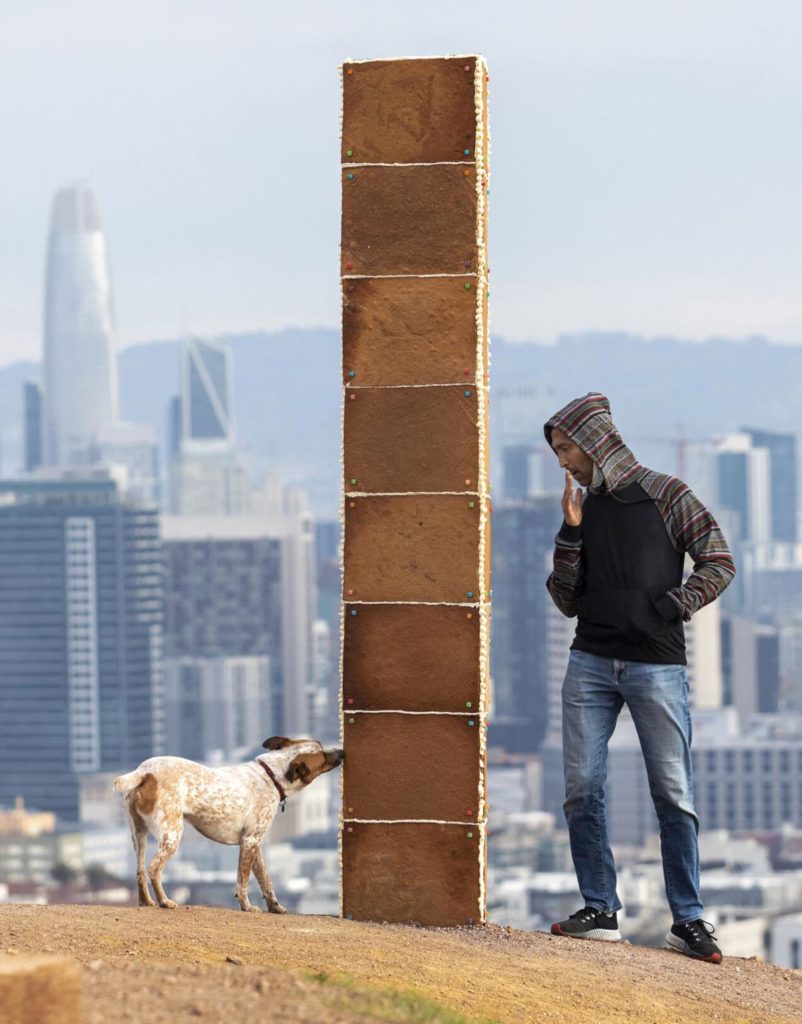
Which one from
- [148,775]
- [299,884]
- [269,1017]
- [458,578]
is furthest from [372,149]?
[299,884]

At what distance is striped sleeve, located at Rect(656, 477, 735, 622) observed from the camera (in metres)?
8.84

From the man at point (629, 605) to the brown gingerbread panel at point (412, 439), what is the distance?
0.63m

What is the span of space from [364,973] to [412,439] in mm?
2480

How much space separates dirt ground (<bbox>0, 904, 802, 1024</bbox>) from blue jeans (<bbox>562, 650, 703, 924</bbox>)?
1.06 ft

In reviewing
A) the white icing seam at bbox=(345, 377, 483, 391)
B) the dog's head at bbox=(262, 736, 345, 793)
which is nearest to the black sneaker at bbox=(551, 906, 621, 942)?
the dog's head at bbox=(262, 736, 345, 793)

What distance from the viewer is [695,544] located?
8.95m

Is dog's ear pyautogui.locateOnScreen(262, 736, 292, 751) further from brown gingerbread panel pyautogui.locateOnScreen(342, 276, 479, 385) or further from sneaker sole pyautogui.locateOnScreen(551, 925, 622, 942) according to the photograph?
brown gingerbread panel pyautogui.locateOnScreen(342, 276, 479, 385)

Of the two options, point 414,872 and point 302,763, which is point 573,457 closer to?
point 302,763

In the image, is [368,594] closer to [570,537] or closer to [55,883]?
[570,537]

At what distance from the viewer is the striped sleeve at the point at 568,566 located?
29.6 ft

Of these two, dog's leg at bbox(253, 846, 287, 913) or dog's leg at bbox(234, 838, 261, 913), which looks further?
dog's leg at bbox(253, 846, 287, 913)

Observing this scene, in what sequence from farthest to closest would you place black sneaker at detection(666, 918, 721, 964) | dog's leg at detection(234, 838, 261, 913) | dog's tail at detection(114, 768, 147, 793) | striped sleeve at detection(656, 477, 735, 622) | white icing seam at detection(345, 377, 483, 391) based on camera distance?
white icing seam at detection(345, 377, 483, 391) < dog's leg at detection(234, 838, 261, 913) < black sneaker at detection(666, 918, 721, 964) < dog's tail at detection(114, 768, 147, 793) < striped sleeve at detection(656, 477, 735, 622)

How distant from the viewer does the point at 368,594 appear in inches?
383

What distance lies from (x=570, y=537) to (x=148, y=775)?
6.25 feet
